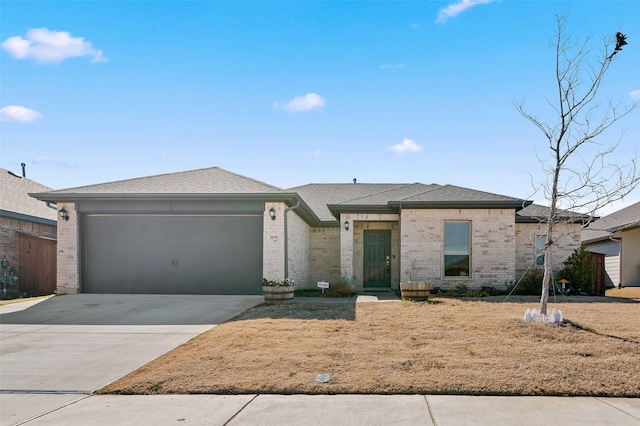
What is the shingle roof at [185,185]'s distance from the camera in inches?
579

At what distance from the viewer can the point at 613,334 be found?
8.23 meters

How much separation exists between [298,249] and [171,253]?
14.0ft

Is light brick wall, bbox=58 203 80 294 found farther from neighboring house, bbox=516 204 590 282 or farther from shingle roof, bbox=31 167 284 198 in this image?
neighboring house, bbox=516 204 590 282

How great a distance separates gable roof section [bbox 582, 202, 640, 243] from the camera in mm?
20766

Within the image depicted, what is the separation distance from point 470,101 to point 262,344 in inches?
324

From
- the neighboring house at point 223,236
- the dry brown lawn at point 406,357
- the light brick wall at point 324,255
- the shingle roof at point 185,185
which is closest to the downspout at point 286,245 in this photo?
the neighboring house at point 223,236

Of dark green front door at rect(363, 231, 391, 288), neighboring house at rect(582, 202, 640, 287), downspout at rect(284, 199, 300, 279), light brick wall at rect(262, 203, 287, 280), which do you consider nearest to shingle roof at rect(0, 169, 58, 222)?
light brick wall at rect(262, 203, 287, 280)

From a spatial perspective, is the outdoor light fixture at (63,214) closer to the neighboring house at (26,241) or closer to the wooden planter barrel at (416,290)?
the neighboring house at (26,241)

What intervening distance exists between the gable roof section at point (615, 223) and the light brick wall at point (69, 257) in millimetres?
18500

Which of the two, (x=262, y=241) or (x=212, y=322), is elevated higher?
(x=262, y=241)

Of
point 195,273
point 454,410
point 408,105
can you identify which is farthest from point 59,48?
point 454,410

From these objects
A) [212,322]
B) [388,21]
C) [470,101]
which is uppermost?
[388,21]

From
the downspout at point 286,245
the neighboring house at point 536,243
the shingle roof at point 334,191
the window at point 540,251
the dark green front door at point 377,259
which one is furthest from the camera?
the shingle roof at point 334,191

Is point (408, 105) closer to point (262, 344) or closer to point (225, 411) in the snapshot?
point (262, 344)
